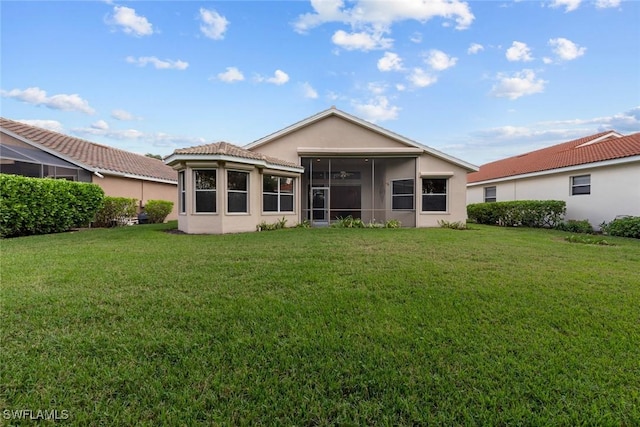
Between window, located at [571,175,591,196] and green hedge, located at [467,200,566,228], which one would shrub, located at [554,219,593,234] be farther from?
window, located at [571,175,591,196]

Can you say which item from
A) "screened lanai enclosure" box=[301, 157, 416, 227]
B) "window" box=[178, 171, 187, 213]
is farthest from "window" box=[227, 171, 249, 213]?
"screened lanai enclosure" box=[301, 157, 416, 227]

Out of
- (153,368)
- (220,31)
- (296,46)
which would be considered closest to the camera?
(153,368)

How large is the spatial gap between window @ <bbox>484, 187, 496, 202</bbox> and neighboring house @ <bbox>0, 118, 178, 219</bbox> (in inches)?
939

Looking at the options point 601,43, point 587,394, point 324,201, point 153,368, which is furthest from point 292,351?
point 601,43

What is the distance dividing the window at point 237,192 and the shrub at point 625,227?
15.9 metres

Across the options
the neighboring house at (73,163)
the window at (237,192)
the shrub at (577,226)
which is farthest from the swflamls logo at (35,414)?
the shrub at (577,226)

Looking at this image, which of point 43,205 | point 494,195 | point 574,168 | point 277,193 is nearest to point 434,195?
point 574,168

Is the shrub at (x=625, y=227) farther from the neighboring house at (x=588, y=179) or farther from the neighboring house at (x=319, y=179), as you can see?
the neighboring house at (x=319, y=179)

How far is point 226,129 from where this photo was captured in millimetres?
19234

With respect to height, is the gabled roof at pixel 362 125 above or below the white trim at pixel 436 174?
above

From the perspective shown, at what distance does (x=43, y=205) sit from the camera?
11.2 meters

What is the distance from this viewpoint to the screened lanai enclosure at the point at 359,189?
16438 millimetres

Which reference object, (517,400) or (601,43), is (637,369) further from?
(601,43)

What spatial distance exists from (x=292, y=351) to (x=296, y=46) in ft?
52.4
